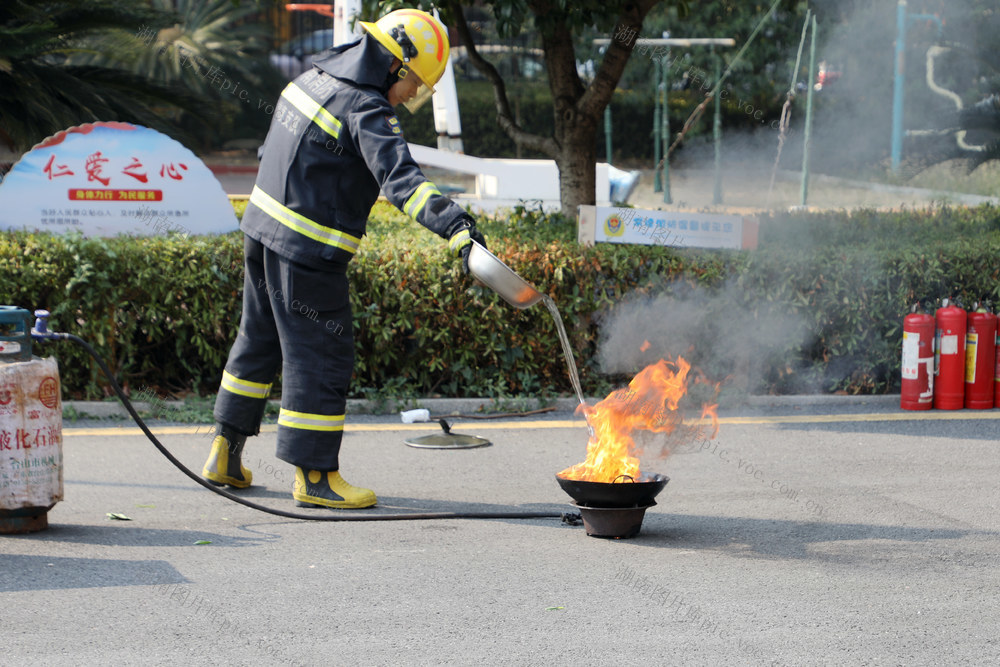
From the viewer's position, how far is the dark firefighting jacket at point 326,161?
15.2ft

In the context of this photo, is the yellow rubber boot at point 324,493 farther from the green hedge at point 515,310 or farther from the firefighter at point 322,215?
the green hedge at point 515,310

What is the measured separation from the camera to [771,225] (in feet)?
26.6

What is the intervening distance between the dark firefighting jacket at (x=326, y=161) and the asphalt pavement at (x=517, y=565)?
1131mm

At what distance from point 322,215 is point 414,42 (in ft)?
2.60

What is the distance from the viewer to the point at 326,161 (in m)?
4.67

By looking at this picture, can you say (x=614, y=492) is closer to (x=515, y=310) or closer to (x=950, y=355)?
(x=515, y=310)

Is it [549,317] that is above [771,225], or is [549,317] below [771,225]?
below

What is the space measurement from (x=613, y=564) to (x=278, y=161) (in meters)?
2.10

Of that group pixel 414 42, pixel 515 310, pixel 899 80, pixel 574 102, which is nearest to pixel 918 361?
pixel 515 310

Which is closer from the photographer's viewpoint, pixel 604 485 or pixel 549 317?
pixel 604 485

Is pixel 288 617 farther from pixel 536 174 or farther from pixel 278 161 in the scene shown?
pixel 536 174

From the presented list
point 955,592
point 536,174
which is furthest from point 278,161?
point 536,174

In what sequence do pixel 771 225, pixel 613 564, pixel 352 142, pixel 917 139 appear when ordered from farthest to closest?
pixel 917 139
pixel 771 225
pixel 352 142
pixel 613 564

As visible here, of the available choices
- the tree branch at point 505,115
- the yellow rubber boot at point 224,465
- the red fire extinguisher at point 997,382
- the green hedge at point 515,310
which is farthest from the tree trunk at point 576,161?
the yellow rubber boot at point 224,465
